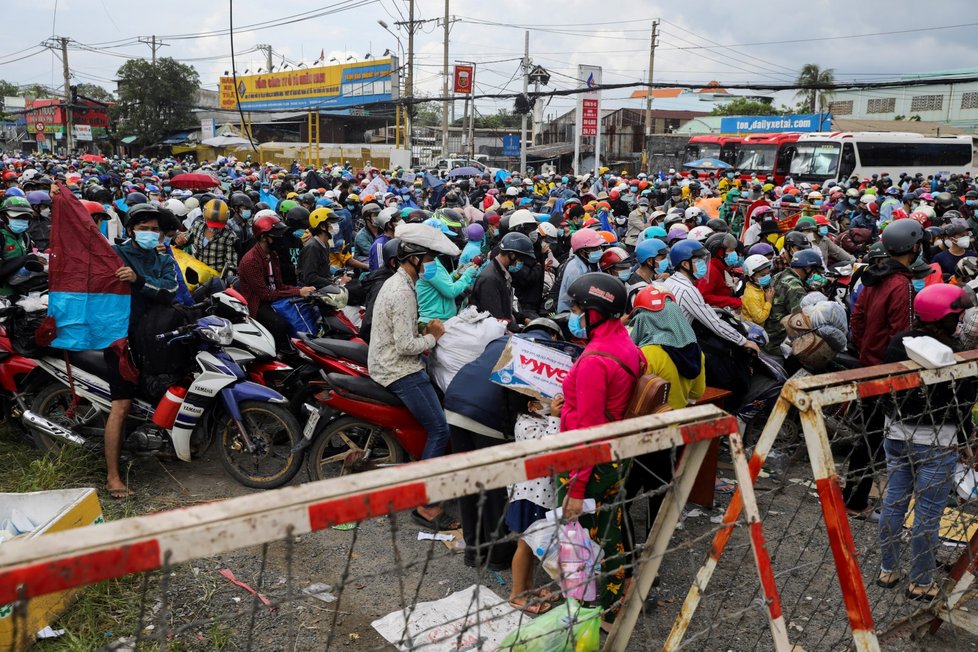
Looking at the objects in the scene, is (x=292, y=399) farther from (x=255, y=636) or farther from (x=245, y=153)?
(x=245, y=153)

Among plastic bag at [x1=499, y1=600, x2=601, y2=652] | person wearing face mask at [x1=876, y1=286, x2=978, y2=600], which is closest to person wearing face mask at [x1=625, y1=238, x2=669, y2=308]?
person wearing face mask at [x1=876, y1=286, x2=978, y2=600]

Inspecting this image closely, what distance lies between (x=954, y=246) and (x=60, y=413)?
8.64m

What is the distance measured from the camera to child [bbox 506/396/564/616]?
354cm

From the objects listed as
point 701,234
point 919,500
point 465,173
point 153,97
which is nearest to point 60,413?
point 919,500

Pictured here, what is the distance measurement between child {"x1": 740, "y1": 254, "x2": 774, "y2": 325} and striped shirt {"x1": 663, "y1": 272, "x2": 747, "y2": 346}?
141 cm

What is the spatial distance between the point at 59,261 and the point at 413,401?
2248 mm

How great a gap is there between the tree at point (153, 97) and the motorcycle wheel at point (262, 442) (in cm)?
4667

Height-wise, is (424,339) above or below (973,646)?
above

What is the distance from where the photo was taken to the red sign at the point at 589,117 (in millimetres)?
24406

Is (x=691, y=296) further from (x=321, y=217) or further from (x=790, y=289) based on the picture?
(x=321, y=217)

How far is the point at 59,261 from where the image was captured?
14.4 feet

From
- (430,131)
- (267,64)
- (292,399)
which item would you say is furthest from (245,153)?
(292,399)

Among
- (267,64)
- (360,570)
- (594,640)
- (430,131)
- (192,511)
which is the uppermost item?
(267,64)

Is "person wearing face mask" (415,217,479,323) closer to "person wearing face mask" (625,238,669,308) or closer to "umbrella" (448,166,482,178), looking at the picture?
"person wearing face mask" (625,238,669,308)
